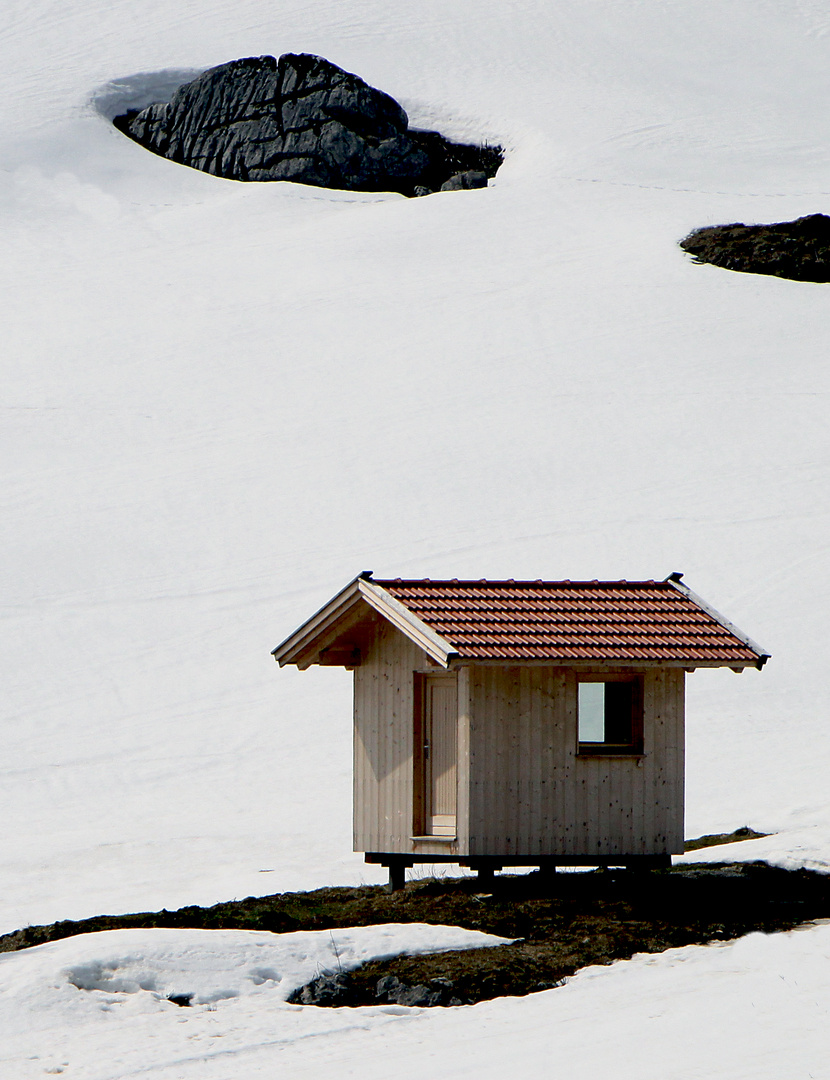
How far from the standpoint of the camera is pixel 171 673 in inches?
965

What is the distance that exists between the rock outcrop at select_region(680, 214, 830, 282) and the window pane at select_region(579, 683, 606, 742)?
1283 inches

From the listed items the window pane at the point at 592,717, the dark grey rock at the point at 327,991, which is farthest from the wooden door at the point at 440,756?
the dark grey rock at the point at 327,991

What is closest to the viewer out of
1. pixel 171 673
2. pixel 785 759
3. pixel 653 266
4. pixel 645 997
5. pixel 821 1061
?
pixel 821 1061

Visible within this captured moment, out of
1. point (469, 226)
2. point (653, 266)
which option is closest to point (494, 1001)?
point (653, 266)

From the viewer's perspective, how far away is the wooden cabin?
41.7 feet

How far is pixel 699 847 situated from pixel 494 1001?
23.6 ft

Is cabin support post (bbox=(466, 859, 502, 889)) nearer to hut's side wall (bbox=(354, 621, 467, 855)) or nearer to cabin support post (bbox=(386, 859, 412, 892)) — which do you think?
hut's side wall (bbox=(354, 621, 467, 855))

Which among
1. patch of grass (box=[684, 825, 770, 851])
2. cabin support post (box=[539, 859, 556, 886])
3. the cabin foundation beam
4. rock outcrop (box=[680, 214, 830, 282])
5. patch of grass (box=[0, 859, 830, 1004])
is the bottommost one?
patch of grass (box=[684, 825, 770, 851])

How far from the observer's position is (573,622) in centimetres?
1313

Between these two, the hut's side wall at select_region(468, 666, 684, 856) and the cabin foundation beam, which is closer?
the hut's side wall at select_region(468, 666, 684, 856)

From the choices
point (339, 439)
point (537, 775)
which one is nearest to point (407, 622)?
point (537, 775)

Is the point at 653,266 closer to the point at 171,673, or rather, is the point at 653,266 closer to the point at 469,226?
the point at 469,226

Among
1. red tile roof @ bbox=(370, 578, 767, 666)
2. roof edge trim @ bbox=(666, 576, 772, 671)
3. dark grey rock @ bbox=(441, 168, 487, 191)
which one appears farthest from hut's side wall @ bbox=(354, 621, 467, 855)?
dark grey rock @ bbox=(441, 168, 487, 191)

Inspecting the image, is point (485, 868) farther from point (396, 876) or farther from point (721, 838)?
point (721, 838)
